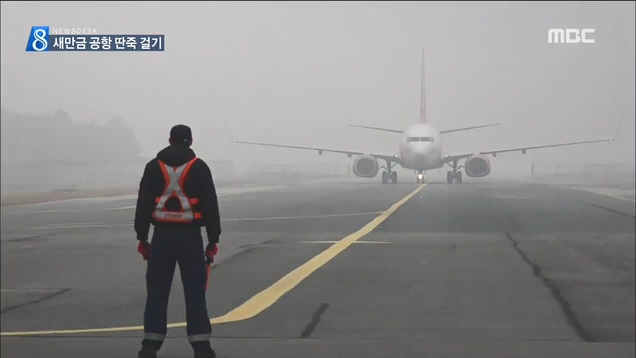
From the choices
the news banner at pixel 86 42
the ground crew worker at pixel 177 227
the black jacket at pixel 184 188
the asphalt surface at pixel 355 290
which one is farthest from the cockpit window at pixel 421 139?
the black jacket at pixel 184 188

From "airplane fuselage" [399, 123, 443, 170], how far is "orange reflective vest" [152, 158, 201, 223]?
58.7 metres

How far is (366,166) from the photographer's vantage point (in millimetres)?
67188

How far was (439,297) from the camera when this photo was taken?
47.4 feet

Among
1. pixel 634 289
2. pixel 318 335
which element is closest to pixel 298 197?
pixel 634 289

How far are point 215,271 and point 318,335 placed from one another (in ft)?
21.3

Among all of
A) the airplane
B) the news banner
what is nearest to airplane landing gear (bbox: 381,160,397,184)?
the airplane

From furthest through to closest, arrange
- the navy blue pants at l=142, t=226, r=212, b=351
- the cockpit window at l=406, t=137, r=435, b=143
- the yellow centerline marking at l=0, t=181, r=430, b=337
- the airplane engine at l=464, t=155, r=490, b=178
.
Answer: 1. the cockpit window at l=406, t=137, r=435, b=143
2. the airplane engine at l=464, t=155, r=490, b=178
3. the yellow centerline marking at l=0, t=181, r=430, b=337
4. the navy blue pants at l=142, t=226, r=212, b=351

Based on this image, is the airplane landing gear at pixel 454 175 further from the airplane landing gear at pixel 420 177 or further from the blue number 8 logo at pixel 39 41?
the blue number 8 logo at pixel 39 41

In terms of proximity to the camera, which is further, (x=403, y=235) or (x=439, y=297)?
(x=403, y=235)

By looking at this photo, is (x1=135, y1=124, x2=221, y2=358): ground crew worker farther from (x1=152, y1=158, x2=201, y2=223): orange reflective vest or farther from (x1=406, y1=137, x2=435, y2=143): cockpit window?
(x1=406, y1=137, x2=435, y2=143): cockpit window

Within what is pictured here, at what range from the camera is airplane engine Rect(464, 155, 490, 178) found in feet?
215

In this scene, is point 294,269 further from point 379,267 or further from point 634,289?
point 634,289

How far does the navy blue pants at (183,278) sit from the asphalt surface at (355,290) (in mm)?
Answer: 766

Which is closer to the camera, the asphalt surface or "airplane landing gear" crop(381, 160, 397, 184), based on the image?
the asphalt surface
